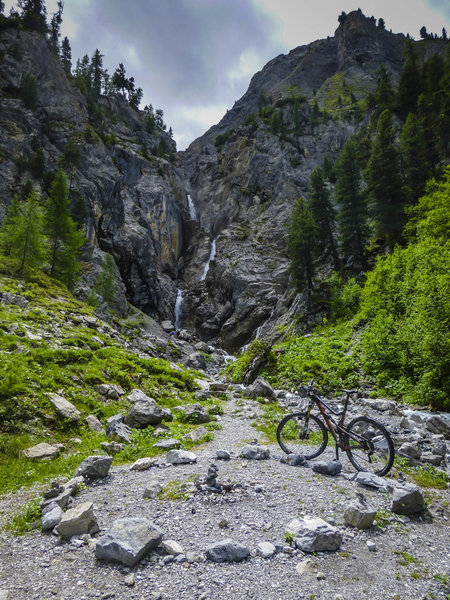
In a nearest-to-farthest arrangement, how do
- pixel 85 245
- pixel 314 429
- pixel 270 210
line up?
pixel 314 429 < pixel 85 245 < pixel 270 210

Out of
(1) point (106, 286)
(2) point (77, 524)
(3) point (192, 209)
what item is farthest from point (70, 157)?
(2) point (77, 524)

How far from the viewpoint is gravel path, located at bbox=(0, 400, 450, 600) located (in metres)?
3.21

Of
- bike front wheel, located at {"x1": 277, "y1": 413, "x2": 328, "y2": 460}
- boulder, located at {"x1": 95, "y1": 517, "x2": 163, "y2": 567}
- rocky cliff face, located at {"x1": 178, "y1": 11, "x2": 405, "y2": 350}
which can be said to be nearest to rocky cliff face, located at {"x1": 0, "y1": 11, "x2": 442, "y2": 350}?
rocky cliff face, located at {"x1": 178, "y1": 11, "x2": 405, "y2": 350}

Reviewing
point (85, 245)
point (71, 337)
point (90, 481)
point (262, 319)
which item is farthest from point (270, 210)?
point (90, 481)

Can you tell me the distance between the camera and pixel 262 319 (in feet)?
193

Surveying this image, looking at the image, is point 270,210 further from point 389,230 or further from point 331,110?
point 331,110

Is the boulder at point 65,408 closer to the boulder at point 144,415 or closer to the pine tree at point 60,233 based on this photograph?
the boulder at point 144,415

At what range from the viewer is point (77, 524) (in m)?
4.20

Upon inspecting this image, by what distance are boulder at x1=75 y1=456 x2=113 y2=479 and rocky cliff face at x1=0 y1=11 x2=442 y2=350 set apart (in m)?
41.6

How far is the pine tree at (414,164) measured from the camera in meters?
36.6

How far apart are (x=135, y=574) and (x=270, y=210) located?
8195cm

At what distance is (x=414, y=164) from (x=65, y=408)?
45.7 m

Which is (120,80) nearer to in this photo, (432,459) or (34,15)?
(34,15)

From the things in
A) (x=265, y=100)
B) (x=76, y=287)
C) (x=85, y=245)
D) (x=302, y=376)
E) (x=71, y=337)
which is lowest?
(x=302, y=376)
